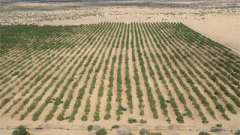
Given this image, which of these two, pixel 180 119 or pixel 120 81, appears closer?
pixel 180 119

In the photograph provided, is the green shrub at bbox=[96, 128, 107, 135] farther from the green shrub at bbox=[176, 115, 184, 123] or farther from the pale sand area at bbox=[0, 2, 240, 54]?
the pale sand area at bbox=[0, 2, 240, 54]

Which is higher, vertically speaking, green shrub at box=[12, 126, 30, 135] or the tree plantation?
the tree plantation

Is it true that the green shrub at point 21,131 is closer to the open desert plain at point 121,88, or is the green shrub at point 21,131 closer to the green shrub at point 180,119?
the open desert plain at point 121,88

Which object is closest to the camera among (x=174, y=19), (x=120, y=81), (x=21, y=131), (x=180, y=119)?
(x=21, y=131)

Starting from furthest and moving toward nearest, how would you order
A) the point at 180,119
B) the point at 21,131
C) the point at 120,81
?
the point at 120,81 → the point at 180,119 → the point at 21,131

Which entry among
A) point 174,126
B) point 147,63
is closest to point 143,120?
point 174,126

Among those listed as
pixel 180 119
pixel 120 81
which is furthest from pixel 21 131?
pixel 180 119

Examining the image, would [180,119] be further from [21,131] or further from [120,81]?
[21,131]

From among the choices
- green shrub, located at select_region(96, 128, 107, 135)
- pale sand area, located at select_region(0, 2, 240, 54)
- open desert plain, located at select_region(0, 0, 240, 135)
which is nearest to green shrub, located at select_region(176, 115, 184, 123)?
open desert plain, located at select_region(0, 0, 240, 135)

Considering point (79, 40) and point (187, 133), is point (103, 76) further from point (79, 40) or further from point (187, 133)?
point (79, 40)

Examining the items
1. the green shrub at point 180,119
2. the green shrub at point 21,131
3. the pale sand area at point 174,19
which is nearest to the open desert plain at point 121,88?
the green shrub at point 180,119

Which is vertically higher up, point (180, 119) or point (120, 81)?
point (120, 81)

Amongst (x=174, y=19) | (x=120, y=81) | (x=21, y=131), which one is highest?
(x=174, y=19)

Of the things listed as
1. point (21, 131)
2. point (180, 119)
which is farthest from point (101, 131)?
point (180, 119)
